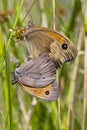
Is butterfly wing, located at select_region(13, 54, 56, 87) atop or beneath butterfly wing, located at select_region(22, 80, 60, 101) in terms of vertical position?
atop

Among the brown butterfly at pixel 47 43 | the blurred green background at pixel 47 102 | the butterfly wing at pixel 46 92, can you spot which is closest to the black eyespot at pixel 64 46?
the brown butterfly at pixel 47 43

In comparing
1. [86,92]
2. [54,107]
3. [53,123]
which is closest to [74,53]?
[86,92]

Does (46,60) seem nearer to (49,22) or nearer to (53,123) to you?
(53,123)

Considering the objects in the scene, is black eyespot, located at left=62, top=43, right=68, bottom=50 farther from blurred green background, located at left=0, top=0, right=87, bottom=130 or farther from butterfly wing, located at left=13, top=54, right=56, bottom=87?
blurred green background, located at left=0, top=0, right=87, bottom=130

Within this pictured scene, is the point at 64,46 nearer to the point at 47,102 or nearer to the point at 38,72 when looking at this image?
the point at 38,72

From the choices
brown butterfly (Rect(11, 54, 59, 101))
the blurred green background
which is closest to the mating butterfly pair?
brown butterfly (Rect(11, 54, 59, 101))

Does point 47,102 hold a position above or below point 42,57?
below

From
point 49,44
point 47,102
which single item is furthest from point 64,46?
Result: point 47,102

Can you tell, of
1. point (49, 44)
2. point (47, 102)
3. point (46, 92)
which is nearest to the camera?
point (46, 92)
